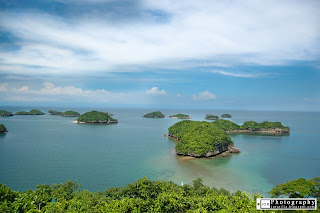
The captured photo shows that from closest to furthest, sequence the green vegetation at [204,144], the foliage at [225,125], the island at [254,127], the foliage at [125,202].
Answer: the foliage at [125,202] < the green vegetation at [204,144] < the foliage at [225,125] < the island at [254,127]

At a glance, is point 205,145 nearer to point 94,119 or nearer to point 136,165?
point 136,165

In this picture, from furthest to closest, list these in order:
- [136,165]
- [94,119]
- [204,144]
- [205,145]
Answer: [94,119] → [204,144] → [205,145] → [136,165]

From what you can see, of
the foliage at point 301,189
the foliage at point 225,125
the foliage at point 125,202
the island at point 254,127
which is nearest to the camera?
the foliage at point 125,202

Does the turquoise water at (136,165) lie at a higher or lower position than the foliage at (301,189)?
lower

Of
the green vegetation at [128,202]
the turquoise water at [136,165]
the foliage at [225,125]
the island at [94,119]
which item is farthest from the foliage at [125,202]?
the island at [94,119]

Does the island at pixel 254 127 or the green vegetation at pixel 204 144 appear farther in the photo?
the island at pixel 254 127

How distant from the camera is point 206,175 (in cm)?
2911

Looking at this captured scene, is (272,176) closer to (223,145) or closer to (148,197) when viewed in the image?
(223,145)

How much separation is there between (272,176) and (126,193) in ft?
79.8

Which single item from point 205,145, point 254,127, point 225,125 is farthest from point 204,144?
point 254,127

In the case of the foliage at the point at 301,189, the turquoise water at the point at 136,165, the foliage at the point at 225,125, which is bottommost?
the turquoise water at the point at 136,165

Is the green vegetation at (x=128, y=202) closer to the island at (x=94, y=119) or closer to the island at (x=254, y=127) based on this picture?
the island at (x=254, y=127)

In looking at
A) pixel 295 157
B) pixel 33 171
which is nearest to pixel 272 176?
pixel 295 157

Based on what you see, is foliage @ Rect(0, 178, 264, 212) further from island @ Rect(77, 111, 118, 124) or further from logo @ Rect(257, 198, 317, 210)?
island @ Rect(77, 111, 118, 124)
